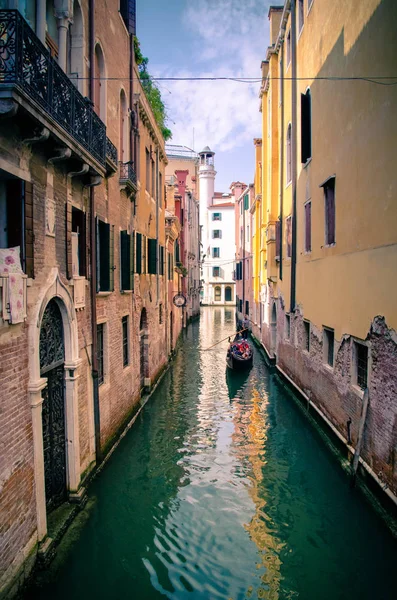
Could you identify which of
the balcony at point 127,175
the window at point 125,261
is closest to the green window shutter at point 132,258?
the window at point 125,261

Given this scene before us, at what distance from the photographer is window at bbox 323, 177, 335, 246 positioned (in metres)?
9.92

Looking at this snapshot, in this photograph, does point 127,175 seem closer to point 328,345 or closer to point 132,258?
point 132,258

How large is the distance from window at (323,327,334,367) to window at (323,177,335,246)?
1952 millimetres

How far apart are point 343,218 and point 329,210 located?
1281mm

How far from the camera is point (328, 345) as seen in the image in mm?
10359

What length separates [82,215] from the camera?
7.15m

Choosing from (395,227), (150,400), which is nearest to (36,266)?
(395,227)

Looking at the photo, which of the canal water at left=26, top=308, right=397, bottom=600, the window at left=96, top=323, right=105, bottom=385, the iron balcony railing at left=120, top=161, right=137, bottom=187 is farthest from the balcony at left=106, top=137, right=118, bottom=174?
the canal water at left=26, top=308, right=397, bottom=600

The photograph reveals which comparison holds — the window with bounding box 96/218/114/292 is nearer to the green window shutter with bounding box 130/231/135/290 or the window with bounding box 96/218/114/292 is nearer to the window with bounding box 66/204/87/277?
the window with bounding box 66/204/87/277

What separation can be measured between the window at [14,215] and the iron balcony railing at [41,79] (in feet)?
2.78

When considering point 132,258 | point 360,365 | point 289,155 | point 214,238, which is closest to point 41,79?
point 132,258

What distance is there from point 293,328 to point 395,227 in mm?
7900

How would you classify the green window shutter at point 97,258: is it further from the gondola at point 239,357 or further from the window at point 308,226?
the gondola at point 239,357

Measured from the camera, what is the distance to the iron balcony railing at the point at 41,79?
13.2ft
